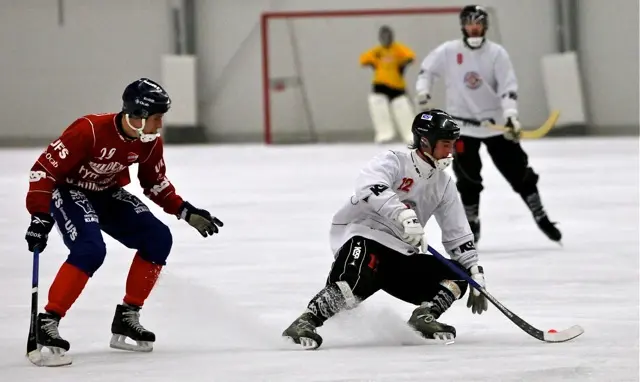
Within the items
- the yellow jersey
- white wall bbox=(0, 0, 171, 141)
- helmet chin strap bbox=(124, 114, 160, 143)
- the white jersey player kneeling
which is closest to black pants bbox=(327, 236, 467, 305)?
the white jersey player kneeling

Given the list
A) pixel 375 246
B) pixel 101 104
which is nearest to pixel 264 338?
A: pixel 375 246

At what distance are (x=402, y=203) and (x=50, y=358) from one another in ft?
4.05

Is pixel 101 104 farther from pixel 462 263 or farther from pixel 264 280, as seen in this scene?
pixel 462 263

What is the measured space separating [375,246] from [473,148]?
104 inches

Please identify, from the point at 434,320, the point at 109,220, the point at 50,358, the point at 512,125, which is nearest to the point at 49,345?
the point at 50,358

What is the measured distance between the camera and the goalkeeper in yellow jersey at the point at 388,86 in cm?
1511

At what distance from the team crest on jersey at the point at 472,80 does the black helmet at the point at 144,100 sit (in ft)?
10.5

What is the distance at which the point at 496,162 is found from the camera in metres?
7.05

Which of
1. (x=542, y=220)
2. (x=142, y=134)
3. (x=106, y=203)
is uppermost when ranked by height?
(x=142, y=134)

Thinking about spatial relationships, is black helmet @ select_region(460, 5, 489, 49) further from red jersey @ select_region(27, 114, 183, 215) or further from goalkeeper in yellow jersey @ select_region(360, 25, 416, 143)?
goalkeeper in yellow jersey @ select_region(360, 25, 416, 143)

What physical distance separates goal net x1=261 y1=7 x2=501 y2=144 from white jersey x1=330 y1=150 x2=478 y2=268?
11.4 m

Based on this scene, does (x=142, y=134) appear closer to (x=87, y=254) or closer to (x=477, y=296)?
(x=87, y=254)

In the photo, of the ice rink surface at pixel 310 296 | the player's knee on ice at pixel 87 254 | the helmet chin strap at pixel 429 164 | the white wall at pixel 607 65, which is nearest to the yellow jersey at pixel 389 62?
the white wall at pixel 607 65

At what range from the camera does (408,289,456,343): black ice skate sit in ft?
14.2
